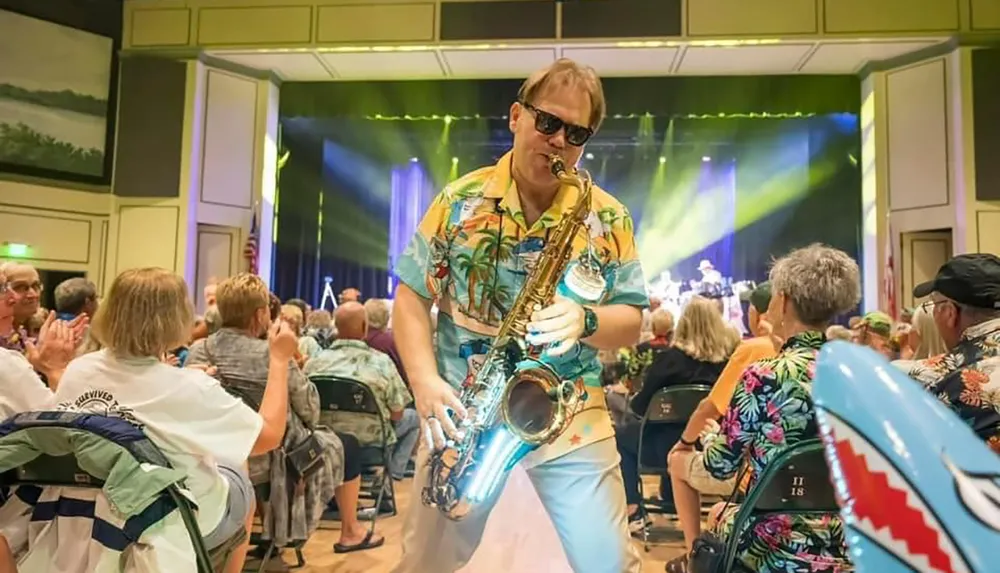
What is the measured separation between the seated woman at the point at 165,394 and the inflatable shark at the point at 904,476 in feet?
5.81

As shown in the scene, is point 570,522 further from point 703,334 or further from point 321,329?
point 321,329

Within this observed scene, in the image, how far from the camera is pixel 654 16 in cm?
837

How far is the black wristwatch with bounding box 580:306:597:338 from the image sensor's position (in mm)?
1522

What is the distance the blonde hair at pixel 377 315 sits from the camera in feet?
17.0

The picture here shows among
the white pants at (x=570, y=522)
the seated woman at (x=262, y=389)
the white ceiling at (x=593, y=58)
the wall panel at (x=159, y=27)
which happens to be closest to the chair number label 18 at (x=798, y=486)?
the white pants at (x=570, y=522)

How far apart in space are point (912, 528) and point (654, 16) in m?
8.54

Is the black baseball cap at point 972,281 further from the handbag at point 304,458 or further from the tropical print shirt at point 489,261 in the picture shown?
the handbag at point 304,458

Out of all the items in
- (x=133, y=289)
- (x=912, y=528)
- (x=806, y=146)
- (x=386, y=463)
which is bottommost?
(x=386, y=463)

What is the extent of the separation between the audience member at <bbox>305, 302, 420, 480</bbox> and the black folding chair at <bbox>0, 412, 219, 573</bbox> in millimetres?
Result: 2233

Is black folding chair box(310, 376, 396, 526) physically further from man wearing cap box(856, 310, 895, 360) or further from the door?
the door

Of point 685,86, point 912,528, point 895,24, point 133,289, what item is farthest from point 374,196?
point 912,528

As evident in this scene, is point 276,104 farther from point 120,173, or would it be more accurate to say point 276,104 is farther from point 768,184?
point 768,184

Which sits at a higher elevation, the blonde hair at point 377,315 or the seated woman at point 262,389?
the blonde hair at point 377,315

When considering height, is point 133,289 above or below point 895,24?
below
